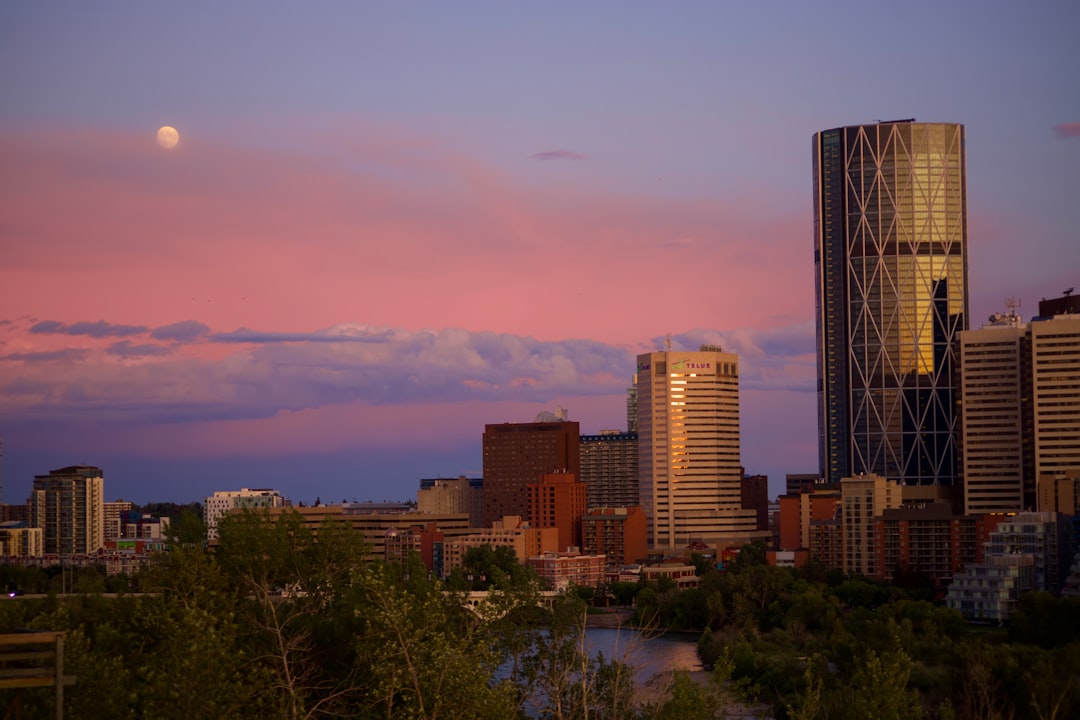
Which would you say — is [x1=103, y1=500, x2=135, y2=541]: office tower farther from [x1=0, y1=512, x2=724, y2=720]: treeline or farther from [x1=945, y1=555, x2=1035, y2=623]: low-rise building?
[x1=0, y1=512, x2=724, y2=720]: treeline

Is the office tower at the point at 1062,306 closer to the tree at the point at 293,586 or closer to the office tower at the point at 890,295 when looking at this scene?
the office tower at the point at 890,295

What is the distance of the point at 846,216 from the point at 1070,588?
66.8m

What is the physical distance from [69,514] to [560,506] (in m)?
39.5

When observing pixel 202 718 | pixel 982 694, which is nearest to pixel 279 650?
pixel 202 718

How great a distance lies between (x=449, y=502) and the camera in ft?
430

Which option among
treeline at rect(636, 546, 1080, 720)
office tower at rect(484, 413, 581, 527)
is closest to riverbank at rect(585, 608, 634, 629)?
treeline at rect(636, 546, 1080, 720)

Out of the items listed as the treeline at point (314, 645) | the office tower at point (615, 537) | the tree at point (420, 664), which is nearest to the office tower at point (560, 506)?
the office tower at point (615, 537)

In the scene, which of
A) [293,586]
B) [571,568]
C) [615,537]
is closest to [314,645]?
[293,586]

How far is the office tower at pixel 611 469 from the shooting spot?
12912cm

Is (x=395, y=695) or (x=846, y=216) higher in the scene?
(x=846, y=216)

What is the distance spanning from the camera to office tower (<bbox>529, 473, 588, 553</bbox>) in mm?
102625

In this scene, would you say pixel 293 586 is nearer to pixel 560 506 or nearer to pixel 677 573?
pixel 677 573

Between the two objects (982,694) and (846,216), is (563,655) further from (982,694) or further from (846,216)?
(846,216)

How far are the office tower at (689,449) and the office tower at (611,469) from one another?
532 inches
